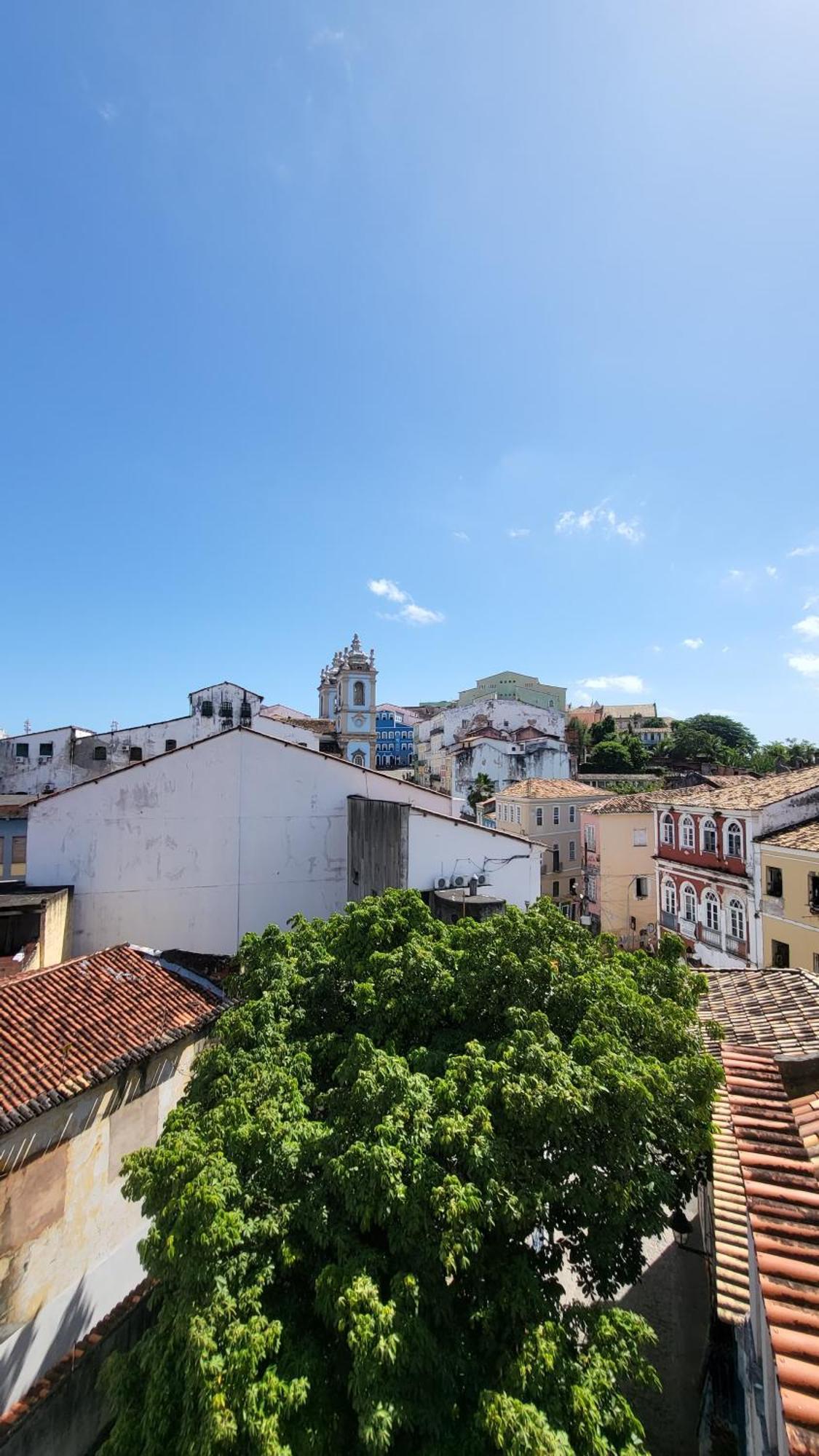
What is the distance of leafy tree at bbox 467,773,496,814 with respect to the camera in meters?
46.6

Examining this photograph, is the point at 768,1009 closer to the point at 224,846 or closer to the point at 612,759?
the point at 224,846

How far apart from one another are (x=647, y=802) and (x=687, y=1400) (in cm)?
2388

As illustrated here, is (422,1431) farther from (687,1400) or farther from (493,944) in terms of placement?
(687,1400)

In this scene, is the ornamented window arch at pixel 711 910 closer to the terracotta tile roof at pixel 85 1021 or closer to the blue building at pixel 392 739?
the terracotta tile roof at pixel 85 1021

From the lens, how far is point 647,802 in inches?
1159

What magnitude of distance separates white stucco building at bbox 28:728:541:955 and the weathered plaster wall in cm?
540

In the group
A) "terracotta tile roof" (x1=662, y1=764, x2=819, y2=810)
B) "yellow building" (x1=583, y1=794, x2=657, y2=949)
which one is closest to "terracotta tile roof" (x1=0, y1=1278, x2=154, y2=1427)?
"terracotta tile roof" (x1=662, y1=764, x2=819, y2=810)

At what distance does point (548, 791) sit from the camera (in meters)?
37.4

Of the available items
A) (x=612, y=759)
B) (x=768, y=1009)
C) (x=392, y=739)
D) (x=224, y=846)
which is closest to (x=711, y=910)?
(x=768, y=1009)

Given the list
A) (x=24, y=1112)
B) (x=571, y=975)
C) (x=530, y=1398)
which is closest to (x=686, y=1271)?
(x=571, y=975)

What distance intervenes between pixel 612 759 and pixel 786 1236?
2383 inches

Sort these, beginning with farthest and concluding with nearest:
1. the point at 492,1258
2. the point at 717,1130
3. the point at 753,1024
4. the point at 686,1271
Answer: the point at 686,1271 → the point at 753,1024 → the point at 717,1130 → the point at 492,1258

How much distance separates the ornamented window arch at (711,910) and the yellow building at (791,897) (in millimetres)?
2394

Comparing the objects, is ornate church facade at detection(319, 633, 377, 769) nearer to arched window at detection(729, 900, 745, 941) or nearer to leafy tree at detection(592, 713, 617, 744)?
arched window at detection(729, 900, 745, 941)
